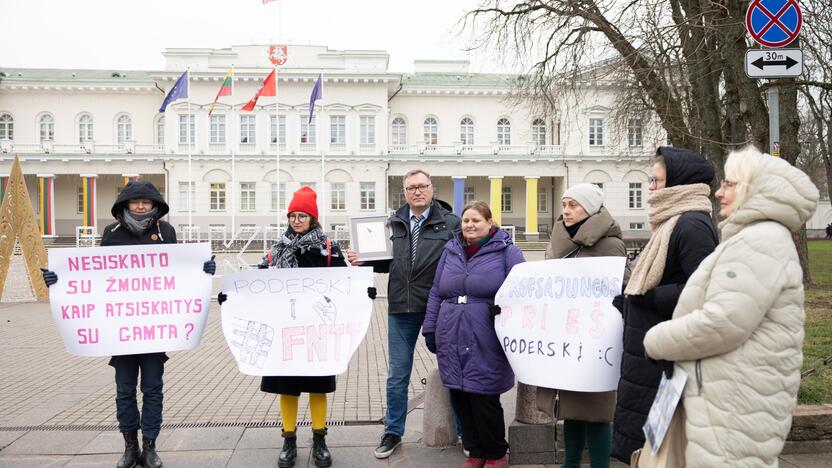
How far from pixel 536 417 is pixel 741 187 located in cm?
250

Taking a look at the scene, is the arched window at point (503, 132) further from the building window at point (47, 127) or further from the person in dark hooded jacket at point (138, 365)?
the person in dark hooded jacket at point (138, 365)

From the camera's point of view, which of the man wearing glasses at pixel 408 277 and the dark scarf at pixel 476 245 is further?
the man wearing glasses at pixel 408 277

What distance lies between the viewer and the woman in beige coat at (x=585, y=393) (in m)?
3.98

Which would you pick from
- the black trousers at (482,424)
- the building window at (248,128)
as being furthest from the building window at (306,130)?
the black trousers at (482,424)

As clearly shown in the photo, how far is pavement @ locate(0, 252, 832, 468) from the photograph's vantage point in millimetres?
4828

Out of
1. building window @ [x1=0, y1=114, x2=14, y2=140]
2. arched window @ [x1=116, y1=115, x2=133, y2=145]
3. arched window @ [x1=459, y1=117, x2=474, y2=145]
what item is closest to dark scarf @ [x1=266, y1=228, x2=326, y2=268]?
arched window @ [x1=459, y1=117, x2=474, y2=145]

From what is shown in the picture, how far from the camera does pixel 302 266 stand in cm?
500

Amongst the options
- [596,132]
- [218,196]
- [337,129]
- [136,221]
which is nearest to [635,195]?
[596,132]

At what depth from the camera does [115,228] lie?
4.93m

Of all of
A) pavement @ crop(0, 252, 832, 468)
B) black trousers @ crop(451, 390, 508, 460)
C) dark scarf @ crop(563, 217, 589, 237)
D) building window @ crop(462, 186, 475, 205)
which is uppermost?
building window @ crop(462, 186, 475, 205)

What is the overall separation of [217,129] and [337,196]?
9.83m

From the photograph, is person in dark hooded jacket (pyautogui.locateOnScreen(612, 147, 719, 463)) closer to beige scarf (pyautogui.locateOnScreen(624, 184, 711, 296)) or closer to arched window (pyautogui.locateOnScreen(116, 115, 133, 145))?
beige scarf (pyautogui.locateOnScreen(624, 184, 711, 296))

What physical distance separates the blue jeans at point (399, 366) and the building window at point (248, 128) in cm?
4359

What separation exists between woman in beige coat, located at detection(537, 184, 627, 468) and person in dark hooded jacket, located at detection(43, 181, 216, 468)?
2663 mm
